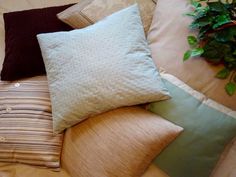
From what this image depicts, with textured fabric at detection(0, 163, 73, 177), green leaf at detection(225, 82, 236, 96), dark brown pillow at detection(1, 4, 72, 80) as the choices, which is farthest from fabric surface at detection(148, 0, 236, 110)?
textured fabric at detection(0, 163, 73, 177)

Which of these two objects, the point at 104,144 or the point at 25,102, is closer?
the point at 104,144

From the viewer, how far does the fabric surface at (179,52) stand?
956mm

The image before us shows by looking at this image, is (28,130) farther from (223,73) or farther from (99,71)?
(223,73)

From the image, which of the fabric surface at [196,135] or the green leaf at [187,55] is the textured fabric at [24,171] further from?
the green leaf at [187,55]

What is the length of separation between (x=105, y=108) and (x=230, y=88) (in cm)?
45

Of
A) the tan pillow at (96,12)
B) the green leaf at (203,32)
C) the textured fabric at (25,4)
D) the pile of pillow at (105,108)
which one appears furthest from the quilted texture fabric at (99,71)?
the textured fabric at (25,4)

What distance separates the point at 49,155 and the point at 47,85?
0.31m

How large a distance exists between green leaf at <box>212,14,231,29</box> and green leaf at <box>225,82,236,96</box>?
216mm

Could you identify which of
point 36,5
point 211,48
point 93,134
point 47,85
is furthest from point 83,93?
point 36,5

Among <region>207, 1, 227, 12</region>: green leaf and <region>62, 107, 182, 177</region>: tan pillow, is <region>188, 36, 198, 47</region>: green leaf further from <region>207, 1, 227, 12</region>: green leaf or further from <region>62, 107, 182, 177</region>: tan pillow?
<region>62, 107, 182, 177</region>: tan pillow

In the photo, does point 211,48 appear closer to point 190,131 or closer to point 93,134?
point 190,131

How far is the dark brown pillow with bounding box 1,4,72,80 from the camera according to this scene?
116cm

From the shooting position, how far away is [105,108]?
3.21 ft

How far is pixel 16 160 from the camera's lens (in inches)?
40.3
